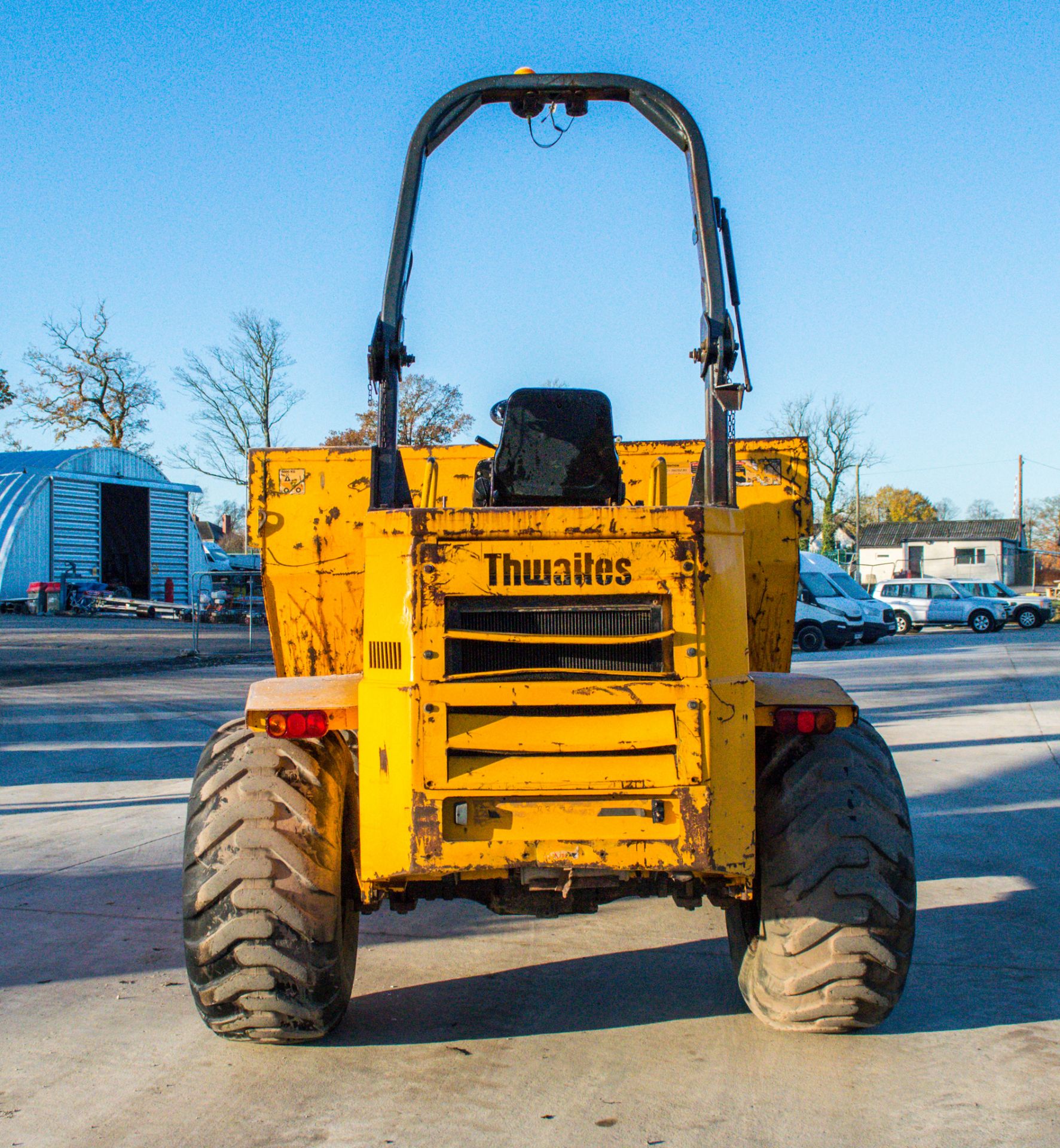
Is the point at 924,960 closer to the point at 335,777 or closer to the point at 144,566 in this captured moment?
the point at 335,777

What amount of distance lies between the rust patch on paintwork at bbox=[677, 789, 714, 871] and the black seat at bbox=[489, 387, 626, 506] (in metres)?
1.32

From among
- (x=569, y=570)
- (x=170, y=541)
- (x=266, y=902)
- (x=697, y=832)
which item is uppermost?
(x=170, y=541)

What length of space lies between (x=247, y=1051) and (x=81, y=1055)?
57cm

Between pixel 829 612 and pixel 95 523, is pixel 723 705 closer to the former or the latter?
pixel 829 612

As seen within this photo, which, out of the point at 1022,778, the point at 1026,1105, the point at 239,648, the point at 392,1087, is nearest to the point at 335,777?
the point at 392,1087

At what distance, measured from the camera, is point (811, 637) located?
29328 mm

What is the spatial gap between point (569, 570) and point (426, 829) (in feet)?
3.11

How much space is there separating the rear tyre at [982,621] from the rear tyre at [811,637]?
371 inches

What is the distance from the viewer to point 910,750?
11.5m

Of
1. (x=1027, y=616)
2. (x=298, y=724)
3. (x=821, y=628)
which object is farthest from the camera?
(x=1027, y=616)

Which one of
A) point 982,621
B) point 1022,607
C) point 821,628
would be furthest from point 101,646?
point 1022,607

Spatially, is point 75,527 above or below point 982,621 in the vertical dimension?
above

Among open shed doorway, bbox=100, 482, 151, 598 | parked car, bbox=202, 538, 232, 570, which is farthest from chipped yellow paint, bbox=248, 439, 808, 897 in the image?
parked car, bbox=202, 538, 232, 570

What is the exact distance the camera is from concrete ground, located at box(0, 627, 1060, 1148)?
3500 mm
